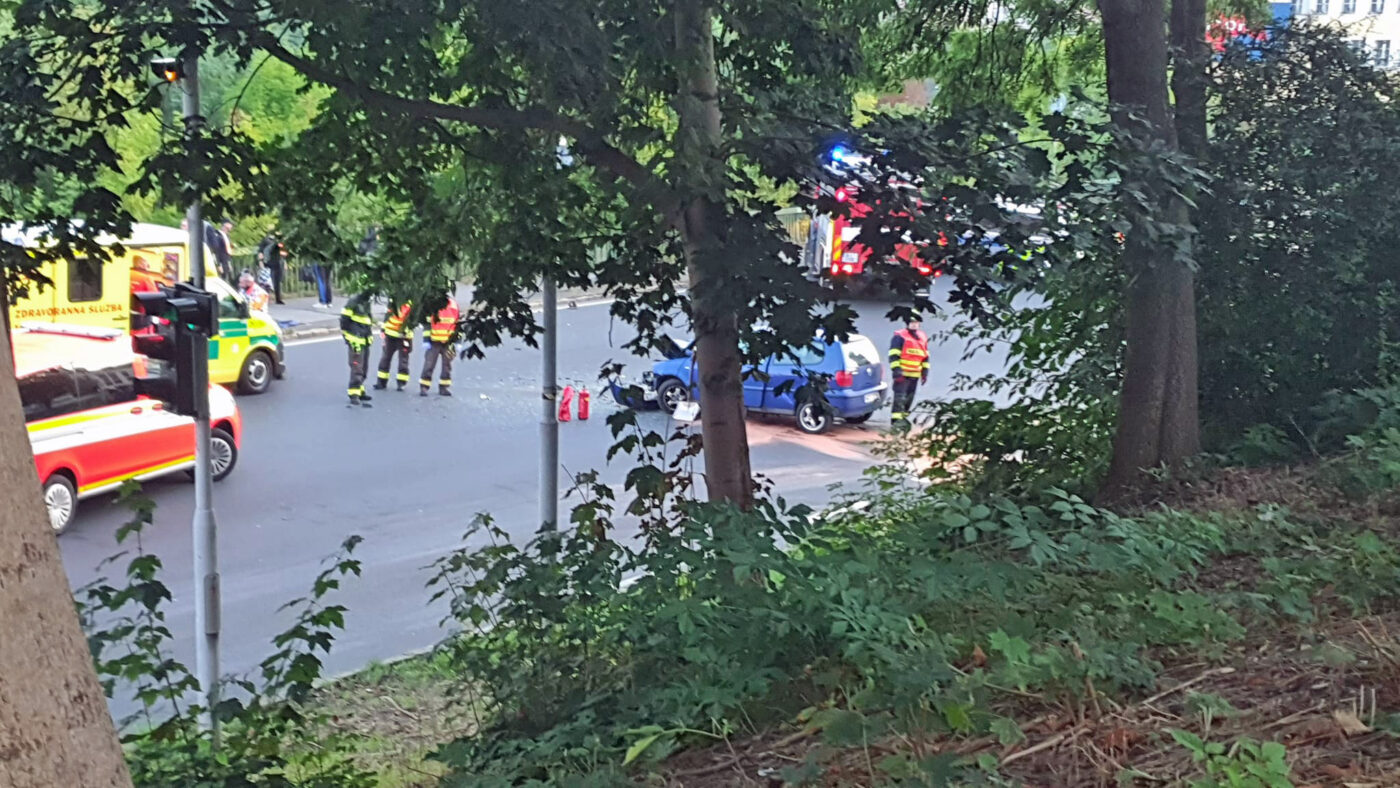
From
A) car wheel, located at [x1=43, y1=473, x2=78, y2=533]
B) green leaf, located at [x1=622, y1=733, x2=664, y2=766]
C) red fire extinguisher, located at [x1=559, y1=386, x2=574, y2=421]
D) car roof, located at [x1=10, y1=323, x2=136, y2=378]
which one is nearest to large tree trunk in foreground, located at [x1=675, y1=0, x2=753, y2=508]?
green leaf, located at [x1=622, y1=733, x2=664, y2=766]

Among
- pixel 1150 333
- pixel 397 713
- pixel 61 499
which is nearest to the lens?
pixel 1150 333

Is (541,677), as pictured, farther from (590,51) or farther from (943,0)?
(943,0)

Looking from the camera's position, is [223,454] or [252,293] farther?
[252,293]

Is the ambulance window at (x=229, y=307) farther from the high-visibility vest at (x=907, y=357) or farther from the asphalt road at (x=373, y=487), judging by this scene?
the high-visibility vest at (x=907, y=357)

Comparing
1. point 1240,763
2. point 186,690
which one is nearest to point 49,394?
point 186,690

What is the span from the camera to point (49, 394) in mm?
13531

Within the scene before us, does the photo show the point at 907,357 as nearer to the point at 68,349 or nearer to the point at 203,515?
the point at 68,349

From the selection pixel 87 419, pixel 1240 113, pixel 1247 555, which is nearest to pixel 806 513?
pixel 1247 555

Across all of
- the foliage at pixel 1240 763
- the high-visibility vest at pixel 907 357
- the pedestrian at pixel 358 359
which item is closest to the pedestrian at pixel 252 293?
the pedestrian at pixel 358 359

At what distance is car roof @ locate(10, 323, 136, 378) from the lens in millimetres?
14031

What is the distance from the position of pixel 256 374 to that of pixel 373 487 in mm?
5716

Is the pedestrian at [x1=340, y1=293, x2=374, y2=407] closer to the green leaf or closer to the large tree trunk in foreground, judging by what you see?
the large tree trunk in foreground

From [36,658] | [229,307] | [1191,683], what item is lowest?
[1191,683]

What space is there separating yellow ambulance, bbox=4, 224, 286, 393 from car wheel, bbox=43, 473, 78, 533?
Result: 195 inches
